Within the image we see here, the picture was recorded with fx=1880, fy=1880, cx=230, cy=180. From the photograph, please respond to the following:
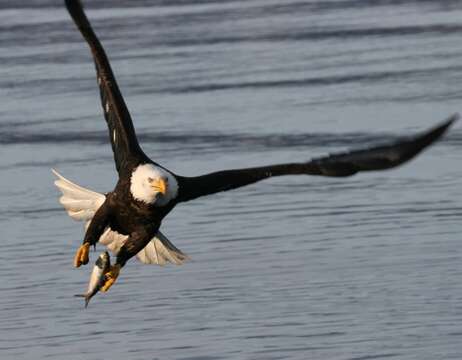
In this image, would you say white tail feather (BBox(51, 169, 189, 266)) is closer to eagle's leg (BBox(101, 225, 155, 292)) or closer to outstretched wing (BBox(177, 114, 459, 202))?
eagle's leg (BBox(101, 225, 155, 292))

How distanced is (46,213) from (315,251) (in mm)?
2360

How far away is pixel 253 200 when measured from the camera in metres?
13.6

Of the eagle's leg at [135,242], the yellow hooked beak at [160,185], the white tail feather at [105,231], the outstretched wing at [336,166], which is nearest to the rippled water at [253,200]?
the white tail feather at [105,231]

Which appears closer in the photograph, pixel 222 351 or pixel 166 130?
pixel 222 351

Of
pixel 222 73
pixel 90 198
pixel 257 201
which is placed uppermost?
pixel 90 198

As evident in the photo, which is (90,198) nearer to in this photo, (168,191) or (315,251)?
(168,191)

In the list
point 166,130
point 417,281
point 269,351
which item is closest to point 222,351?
point 269,351

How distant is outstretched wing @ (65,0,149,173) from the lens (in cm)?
988

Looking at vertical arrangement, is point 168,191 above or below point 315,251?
above

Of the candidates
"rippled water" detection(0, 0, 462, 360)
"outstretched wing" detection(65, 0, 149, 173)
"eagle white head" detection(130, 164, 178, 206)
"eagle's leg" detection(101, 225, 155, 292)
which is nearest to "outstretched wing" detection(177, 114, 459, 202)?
"eagle white head" detection(130, 164, 178, 206)

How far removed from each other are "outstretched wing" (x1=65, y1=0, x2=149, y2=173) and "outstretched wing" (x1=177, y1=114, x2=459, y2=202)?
1.09 feet

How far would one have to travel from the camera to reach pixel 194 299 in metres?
11.0

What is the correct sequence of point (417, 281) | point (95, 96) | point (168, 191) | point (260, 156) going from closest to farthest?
point (168, 191) < point (417, 281) < point (260, 156) < point (95, 96)

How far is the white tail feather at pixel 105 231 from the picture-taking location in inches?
404
